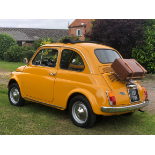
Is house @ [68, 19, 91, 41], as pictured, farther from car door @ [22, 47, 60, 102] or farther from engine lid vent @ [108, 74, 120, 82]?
engine lid vent @ [108, 74, 120, 82]

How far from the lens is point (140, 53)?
50.5 feet

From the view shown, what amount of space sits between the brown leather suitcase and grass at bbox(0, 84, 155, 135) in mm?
1246

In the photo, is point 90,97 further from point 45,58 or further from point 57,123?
point 45,58

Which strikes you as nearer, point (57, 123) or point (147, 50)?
point (57, 123)

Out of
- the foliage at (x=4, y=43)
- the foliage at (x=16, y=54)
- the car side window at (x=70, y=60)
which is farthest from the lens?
the foliage at (x=4, y=43)

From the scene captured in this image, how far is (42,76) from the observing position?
5.80 m

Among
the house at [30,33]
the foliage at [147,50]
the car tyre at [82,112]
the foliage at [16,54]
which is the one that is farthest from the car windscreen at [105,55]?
the house at [30,33]

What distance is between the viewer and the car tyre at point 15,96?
6600 mm

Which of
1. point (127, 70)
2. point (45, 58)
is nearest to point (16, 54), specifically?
point (45, 58)

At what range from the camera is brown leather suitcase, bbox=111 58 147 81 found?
15.4 ft

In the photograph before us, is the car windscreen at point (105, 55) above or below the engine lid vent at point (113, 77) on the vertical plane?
above

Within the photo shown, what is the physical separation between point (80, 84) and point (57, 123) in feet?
3.88

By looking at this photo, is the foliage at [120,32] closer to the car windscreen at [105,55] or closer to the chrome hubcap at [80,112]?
the car windscreen at [105,55]

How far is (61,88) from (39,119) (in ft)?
3.31
